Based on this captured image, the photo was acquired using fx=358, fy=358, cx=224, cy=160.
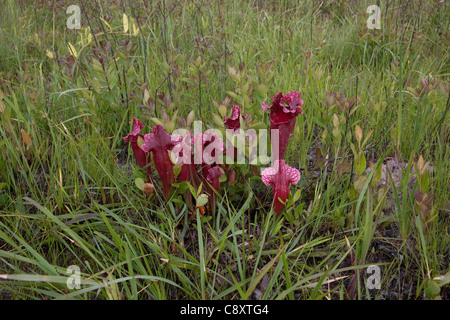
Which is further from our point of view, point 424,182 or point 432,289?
point 424,182

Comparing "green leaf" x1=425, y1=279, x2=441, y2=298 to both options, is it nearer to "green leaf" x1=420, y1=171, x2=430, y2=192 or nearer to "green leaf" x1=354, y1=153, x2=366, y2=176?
"green leaf" x1=420, y1=171, x2=430, y2=192

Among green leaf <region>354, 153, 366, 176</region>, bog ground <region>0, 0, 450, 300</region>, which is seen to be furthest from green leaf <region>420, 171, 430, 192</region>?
green leaf <region>354, 153, 366, 176</region>

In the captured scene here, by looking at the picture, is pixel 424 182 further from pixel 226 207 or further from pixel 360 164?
pixel 226 207

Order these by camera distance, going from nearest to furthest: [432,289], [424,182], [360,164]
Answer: [432,289]
[424,182]
[360,164]

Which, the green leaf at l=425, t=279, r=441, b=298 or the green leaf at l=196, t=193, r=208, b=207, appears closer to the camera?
the green leaf at l=425, t=279, r=441, b=298

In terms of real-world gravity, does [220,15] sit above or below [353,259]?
above

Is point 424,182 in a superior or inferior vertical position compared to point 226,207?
superior

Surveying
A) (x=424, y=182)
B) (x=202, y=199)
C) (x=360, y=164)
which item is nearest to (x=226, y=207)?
(x=202, y=199)

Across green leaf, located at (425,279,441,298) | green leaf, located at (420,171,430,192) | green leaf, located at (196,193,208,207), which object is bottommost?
green leaf, located at (425,279,441,298)

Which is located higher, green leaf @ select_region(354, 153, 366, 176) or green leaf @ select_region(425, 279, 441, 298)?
green leaf @ select_region(354, 153, 366, 176)
